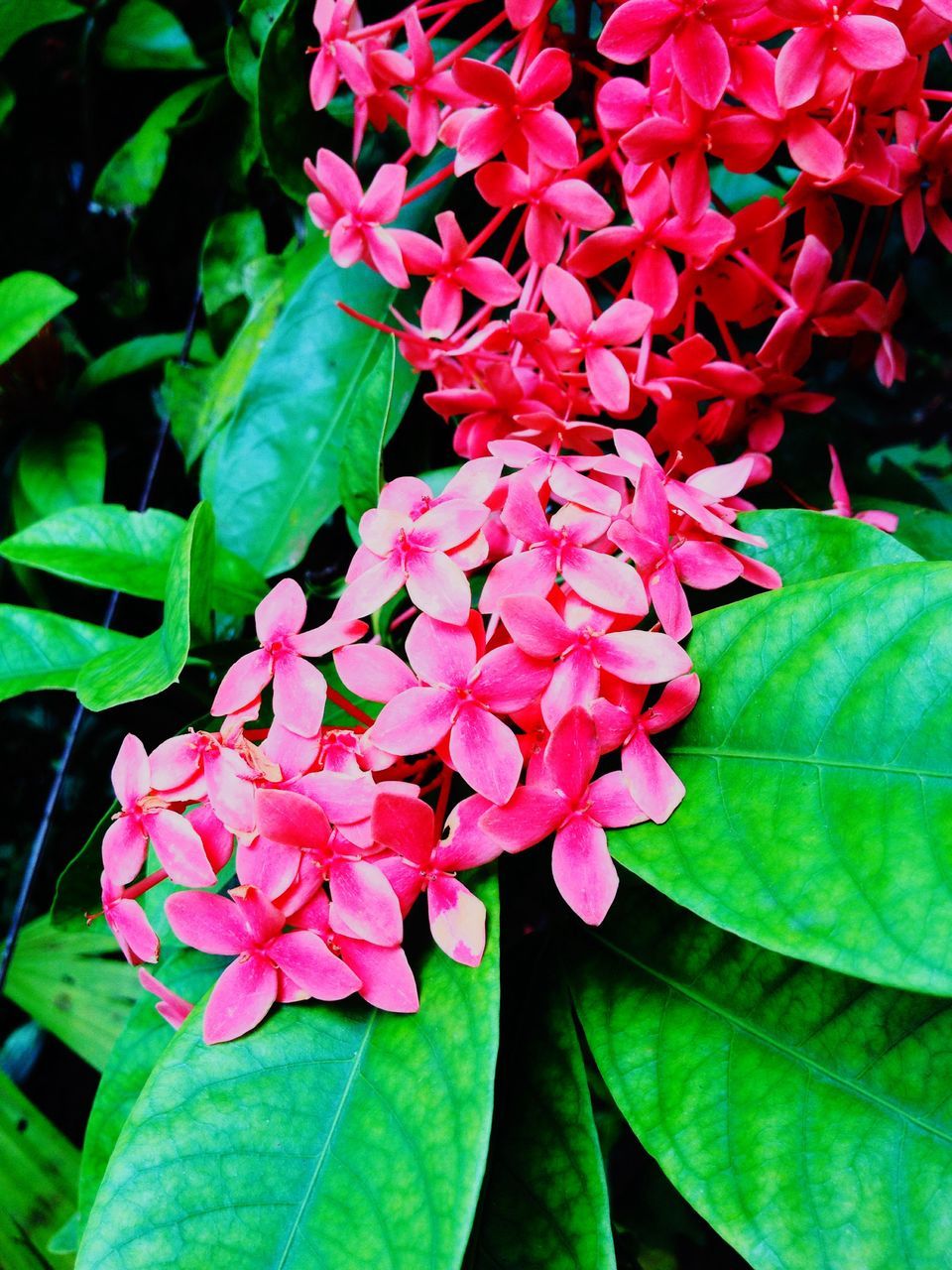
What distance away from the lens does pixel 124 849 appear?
56cm

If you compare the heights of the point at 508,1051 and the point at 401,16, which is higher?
the point at 401,16

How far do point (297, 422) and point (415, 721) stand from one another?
1.63 feet

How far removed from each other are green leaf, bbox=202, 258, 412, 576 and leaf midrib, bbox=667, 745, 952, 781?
45 centimetres

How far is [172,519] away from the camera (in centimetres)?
85

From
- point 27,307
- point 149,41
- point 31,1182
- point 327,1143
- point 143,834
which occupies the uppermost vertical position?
point 149,41

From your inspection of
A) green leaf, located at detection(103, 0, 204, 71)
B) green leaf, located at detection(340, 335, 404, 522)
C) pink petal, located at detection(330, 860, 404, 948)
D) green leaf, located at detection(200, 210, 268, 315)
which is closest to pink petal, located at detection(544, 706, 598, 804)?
pink petal, located at detection(330, 860, 404, 948)

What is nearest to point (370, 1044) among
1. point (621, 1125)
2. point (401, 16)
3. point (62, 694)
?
point (621, 1125)

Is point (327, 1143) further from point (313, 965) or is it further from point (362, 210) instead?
point (362, 210)

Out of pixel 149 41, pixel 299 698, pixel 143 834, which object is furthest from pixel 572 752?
pixel 149 41

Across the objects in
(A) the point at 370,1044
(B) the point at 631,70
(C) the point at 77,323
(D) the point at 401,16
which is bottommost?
(A) the point at 370,1044

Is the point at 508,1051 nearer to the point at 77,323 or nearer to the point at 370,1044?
the point at 370,1044

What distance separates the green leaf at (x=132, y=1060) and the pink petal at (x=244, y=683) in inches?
11.2

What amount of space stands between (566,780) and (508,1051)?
24cm

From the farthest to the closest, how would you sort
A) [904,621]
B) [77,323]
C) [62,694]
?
[77,323], [62,694], [904,621]
